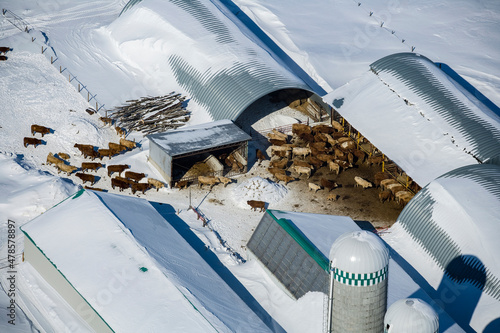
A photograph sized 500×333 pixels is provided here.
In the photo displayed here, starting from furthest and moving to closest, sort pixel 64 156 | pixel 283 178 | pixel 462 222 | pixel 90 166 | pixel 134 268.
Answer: pixel 64 156 → pixel 283 178 → pixel 90 166 → pixel 462 222 → pixel 134 268

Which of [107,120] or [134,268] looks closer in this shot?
[134,268]

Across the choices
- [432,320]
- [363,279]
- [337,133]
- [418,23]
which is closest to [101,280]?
[363,279]

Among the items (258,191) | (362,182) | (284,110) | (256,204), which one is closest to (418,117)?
(362,182)

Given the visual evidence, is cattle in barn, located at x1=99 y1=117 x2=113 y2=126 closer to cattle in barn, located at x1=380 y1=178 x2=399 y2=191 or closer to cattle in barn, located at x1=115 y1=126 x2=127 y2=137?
cattle in barn, located at x1=115 y1=126 x2=127 y2=137

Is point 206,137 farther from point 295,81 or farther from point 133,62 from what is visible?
point 133,62

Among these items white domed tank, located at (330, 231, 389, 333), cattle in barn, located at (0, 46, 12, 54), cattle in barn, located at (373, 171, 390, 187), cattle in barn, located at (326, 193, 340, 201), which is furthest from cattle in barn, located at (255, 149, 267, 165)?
cattle in barn, located at (0, 46, 12, 54)

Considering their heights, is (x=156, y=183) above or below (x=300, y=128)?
below

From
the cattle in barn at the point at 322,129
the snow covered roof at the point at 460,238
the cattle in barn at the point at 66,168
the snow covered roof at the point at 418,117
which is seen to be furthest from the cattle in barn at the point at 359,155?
the cattle in barn at the point at 66,168

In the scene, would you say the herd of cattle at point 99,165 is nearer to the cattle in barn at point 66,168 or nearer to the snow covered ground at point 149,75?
the cattle in barn at point 66,168

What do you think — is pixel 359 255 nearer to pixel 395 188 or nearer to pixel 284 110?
pixel 395 188
